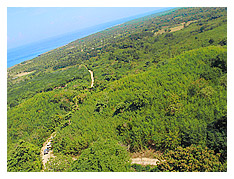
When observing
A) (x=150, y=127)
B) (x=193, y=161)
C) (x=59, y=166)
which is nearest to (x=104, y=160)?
(x=59, y=166)

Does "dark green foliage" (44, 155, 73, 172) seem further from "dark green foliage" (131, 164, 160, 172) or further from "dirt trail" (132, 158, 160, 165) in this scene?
"dirt trail" (132, 158, 160, 165)

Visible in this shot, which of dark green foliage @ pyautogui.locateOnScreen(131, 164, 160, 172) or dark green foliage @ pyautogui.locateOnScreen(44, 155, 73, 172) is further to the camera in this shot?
dark green foliage @ pyautogui.locateOnScreen(44, 155, 73, 172)

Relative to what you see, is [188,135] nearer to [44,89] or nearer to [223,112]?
[223,112]

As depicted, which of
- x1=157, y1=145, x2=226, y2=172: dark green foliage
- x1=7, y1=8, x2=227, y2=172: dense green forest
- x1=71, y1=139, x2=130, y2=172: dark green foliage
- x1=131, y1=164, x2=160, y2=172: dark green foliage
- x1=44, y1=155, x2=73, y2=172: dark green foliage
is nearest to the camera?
x1=157, y1=145, x2=226, y2=172: dark green foliage

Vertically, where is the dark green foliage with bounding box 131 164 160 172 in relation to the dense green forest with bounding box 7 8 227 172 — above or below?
below

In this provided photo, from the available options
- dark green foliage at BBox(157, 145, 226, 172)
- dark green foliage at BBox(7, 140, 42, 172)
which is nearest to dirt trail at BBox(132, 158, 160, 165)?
dark green foliage at BBox(157, 145, 226, 172)

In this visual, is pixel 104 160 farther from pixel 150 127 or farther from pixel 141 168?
pixel 150 127

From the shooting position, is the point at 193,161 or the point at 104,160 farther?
the point at 104,160
